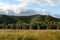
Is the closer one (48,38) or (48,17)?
(48,38)

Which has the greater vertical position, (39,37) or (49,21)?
(39,37)

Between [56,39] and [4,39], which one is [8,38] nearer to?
[4,39]

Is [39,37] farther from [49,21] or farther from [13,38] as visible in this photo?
[49,21]

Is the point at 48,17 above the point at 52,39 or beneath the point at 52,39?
beneath

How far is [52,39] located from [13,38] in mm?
1535

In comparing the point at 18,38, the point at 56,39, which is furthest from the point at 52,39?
the point at 18,38

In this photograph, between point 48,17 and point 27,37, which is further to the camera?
point 48,17

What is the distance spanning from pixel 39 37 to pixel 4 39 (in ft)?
4.61

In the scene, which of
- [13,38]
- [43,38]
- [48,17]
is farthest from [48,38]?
[48,17]

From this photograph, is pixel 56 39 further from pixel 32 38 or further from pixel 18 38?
pixel 18 38

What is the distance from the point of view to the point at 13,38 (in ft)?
27.1

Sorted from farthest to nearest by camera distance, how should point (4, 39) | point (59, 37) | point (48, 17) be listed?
point (48, 17) → point (59, 37) → point (4, 39)

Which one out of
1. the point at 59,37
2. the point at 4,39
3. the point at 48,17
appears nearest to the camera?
the point at 4,39

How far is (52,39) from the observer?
821 centimetres
